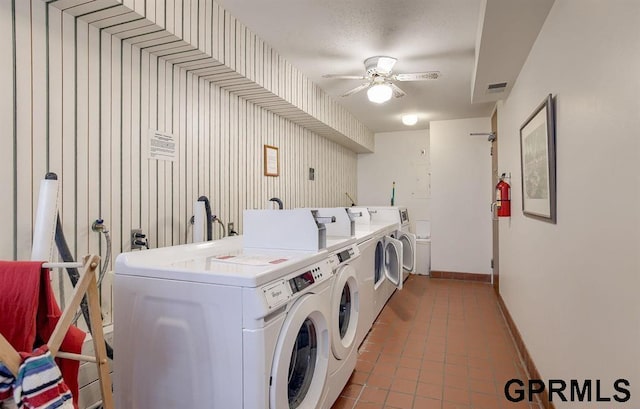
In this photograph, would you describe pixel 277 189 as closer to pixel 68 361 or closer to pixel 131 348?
pixel 131 348

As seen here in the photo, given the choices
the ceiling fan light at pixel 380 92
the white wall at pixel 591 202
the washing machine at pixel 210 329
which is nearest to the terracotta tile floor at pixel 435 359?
the white wall at pixel 591 202

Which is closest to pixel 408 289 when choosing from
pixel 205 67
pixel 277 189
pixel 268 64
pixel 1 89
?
pixel 277 189

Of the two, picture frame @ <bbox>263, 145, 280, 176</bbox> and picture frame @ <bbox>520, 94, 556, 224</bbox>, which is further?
picture frame @ <bbox>263, 145, 280, 176</bbox>

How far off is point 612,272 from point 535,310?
1.20 meters

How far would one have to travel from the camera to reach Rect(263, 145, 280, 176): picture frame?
3.21 meters

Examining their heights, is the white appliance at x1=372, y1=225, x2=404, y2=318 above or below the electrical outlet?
below

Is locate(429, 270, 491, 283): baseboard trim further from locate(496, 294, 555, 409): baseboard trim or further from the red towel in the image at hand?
the red towel

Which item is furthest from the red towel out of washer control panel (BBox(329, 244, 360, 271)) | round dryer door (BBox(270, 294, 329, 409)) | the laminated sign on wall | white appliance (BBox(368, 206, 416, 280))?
white appliance (BBox(368, 206, 416, 280))

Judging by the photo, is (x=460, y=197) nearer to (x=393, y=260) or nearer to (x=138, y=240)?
(x=393, y=260)

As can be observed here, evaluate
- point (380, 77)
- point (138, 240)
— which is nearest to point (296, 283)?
point (138, 240)

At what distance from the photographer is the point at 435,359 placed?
2.56 m

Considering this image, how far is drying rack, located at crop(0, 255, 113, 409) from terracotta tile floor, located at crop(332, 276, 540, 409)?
1345mm

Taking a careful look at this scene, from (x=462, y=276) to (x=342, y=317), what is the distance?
3347mm

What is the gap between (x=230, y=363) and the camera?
4.05 ft
